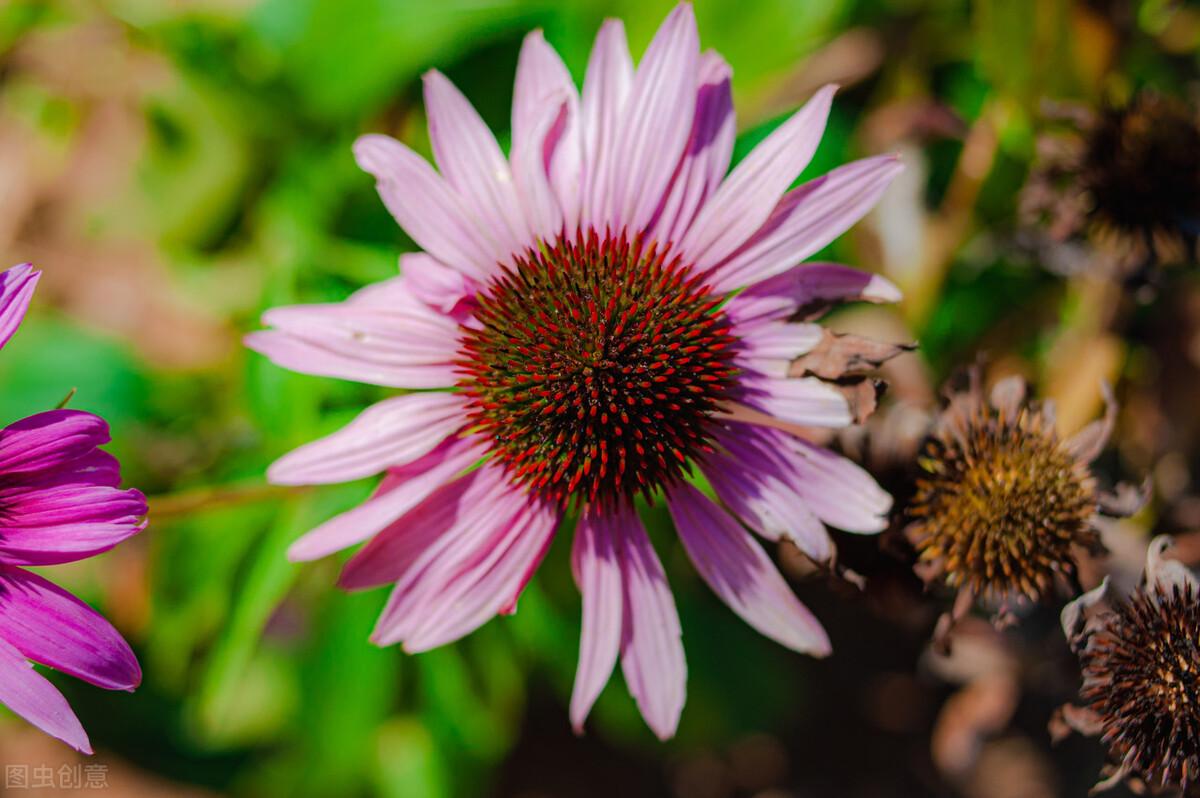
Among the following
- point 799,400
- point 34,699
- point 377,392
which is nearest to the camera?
point 34,699

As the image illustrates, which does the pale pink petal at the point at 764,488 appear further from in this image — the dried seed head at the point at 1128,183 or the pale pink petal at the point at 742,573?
the dried seed head at the point at 1128,183

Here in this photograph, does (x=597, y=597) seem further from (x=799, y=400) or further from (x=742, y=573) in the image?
(x=799, y=400)

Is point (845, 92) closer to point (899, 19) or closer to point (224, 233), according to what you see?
point (899, 19)

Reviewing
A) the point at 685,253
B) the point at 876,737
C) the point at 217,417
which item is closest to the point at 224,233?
the point at 217,417

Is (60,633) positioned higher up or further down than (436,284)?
further down

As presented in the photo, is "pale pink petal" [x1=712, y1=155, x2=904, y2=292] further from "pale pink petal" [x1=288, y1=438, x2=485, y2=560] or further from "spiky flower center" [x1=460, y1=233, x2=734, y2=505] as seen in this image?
"pale pink petal" [x1=288, y1=438, x2=485, y2=560]

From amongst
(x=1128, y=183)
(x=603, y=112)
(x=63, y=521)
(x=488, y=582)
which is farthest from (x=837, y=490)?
(x=63, y=521)
